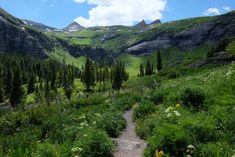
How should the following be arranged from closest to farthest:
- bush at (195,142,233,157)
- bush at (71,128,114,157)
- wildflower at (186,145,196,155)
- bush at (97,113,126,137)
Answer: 1. bush at (195,142,233,157)
2. wildflower at (186,145,196,155)
3. bush at (71,128,114,157)
4. bush at (97,113,126,137)

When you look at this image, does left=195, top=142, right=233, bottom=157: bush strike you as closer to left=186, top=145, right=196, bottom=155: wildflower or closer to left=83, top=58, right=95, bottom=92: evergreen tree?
left=186, top=145, right=196, bottom=155: wildflower

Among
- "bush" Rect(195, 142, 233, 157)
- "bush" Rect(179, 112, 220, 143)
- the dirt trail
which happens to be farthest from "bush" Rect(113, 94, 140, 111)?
"bush" Rect(195, 142, 233, 157)

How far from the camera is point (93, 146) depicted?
622 inches

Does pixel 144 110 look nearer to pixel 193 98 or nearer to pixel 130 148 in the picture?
pixel 193 98

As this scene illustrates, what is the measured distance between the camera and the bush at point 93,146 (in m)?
15.5

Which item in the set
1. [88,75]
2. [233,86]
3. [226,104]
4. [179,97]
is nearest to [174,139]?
[226,104]

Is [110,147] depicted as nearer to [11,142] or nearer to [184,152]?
[184,152]

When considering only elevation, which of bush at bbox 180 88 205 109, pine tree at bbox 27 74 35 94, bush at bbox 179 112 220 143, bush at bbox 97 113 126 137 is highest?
bush at bbox 180 88 205 109

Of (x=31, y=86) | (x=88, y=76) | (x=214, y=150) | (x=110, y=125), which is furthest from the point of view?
(x=31, y=86)

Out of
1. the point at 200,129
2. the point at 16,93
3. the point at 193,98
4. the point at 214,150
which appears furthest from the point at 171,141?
the point at 16,93

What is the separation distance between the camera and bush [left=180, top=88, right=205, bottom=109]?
2167 cm

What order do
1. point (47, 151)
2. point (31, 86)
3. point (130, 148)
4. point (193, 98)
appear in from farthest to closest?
point (31, 86) → point (193, 98) → point (130, 148) → point (47, 151)

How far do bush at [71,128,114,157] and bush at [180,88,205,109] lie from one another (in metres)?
6.95

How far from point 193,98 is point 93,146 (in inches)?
330
